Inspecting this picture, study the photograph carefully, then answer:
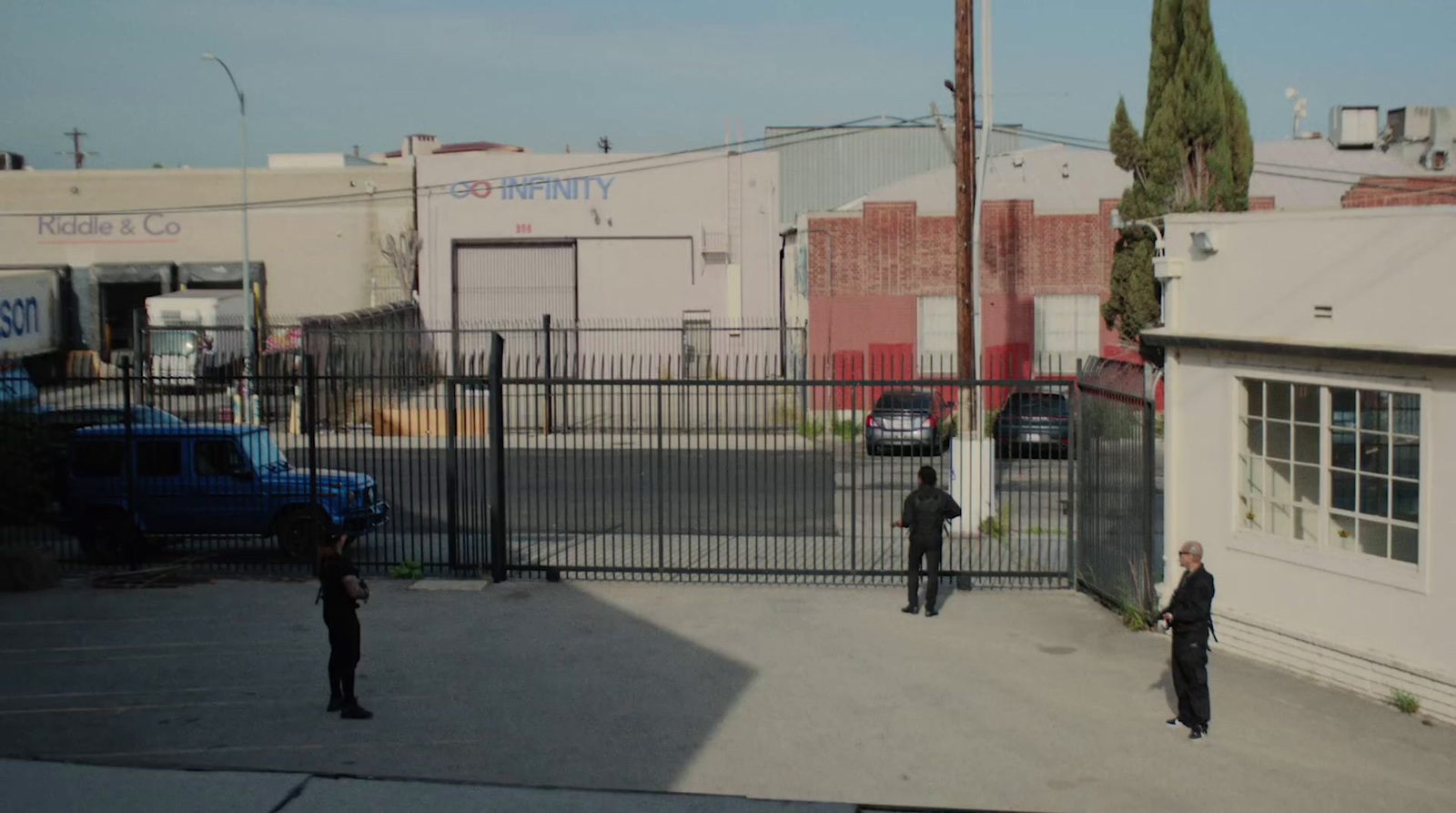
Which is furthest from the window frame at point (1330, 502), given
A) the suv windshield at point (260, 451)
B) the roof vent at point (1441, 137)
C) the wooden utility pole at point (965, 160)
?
the roof vent at point (1441, 137)

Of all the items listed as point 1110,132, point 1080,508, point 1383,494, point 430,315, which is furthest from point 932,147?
point 1383,494

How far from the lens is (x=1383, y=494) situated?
10695 mm

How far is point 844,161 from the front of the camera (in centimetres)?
5297

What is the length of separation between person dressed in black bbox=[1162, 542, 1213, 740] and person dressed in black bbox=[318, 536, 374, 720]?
575 centimetres

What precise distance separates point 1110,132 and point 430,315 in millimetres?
21688

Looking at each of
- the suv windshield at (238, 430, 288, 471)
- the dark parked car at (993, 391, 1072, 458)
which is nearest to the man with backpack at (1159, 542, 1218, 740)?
the dark parked car at (993, 391, 1072, 458)

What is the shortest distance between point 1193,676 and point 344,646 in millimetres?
6053

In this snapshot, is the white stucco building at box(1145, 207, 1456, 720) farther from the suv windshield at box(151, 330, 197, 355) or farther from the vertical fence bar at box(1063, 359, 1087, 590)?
the suv windshield at box(151, 330, 197, 355)

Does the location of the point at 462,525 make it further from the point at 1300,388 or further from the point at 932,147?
the point at 932,147

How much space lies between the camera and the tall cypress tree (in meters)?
23.1

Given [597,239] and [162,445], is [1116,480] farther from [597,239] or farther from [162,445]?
[597,239]

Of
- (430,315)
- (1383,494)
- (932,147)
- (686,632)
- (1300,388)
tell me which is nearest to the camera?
(1383,494)

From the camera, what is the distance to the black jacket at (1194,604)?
9602 mm

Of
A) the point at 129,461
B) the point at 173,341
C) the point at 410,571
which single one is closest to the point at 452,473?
the point at 410,571
